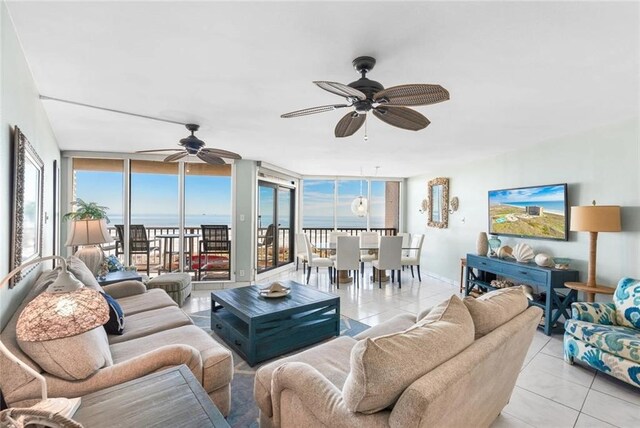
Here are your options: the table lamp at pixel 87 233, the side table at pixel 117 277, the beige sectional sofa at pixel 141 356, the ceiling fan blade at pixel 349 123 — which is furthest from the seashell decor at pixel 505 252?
the table lamp at pixel 87 233

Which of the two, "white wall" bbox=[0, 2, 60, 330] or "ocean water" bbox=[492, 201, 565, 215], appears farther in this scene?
"ocean water" bbox=[492, 201, 565, 215]

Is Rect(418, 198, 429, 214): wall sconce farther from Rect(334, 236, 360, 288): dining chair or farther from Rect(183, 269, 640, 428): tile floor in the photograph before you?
Rect(183, 269, 640, 428): tile floor

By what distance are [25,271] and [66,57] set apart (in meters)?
1.47

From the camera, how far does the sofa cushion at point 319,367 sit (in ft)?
5.46

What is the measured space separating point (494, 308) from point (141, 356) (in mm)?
1964

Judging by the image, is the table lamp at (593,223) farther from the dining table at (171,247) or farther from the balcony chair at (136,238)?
the balcony chair at (136,238)

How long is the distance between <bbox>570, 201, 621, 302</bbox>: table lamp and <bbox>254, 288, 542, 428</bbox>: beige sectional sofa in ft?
6.50

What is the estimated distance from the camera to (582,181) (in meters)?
3.49

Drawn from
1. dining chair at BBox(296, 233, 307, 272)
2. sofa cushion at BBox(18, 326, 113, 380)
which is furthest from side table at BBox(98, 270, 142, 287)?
dining chair at BBox(296, 233, 307, 272)

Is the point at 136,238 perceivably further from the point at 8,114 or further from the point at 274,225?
the point at 8,114

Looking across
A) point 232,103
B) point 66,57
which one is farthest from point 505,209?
point 66,57

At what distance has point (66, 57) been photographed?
191 centimetres

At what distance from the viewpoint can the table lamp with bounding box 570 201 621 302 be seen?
116 inches

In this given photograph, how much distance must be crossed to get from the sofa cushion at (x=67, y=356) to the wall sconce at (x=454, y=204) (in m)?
5.65
